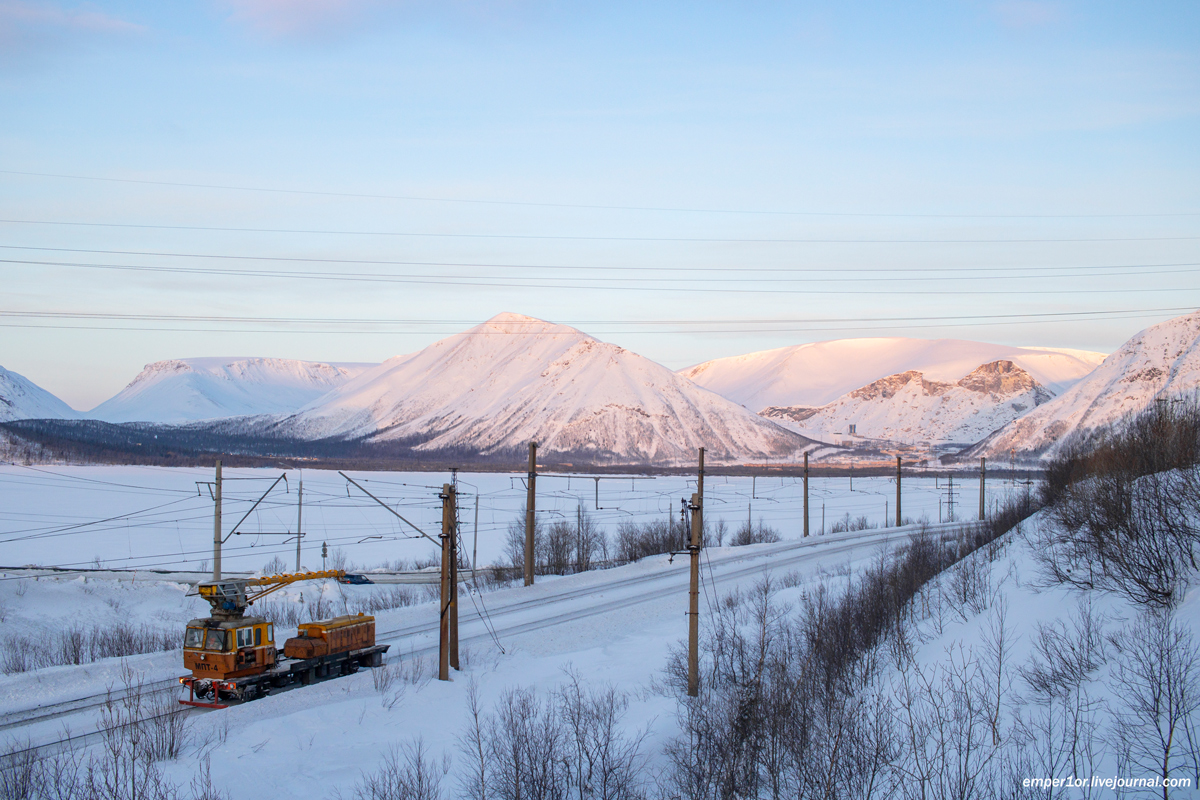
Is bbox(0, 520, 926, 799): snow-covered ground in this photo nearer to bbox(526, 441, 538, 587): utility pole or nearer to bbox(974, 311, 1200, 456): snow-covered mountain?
bbox(526, 441, 538, 587): utility pole

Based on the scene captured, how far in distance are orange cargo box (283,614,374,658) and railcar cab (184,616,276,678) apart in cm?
176

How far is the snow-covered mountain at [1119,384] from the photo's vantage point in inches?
6299

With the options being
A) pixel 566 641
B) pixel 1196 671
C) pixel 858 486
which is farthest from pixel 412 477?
pixel 1196 671

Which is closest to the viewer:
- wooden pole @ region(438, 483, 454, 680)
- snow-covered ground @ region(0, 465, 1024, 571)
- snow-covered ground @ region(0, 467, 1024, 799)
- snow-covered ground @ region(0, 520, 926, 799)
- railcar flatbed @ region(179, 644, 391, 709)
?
snow-covered ground @ region(0, 520, 926, 799)

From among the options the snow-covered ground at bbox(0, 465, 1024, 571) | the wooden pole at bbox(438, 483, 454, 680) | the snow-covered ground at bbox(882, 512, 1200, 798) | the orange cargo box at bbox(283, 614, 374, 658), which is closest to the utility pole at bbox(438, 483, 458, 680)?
the wooden pole at bbox(438, 483, 454, 680)

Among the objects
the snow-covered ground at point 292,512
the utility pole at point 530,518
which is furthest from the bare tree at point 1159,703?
the snow-covered ground at point 292,512

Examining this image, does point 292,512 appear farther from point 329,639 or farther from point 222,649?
point 222,649

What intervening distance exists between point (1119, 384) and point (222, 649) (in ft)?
623

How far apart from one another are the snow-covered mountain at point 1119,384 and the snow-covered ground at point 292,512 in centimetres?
4831

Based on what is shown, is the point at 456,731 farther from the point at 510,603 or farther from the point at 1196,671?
the point at 510,603

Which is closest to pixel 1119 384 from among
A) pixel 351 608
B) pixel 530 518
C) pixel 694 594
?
pixel 530 518

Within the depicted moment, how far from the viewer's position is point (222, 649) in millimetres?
20750

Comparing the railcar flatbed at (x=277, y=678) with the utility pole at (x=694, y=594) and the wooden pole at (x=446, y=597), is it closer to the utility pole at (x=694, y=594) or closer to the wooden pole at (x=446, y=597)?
the wooden pole at (x=446, y=597)

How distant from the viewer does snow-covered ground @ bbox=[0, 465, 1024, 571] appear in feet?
196
